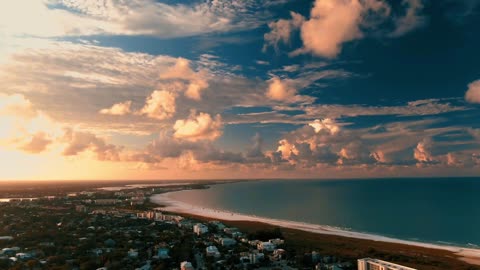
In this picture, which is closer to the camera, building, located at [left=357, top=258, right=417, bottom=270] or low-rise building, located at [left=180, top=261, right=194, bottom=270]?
building, located at [left=357, top=258, right=417, bottom=270]

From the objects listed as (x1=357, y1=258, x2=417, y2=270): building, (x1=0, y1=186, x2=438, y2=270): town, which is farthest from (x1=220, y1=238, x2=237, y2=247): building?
(x1=357, y1=258, x2=417, y2=270): building

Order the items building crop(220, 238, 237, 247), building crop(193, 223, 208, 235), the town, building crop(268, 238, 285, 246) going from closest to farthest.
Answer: the town, building crop(268, 238, 285, 246), building crop(220, 238, 237, 247), building crop(193, 223, 208, 235)

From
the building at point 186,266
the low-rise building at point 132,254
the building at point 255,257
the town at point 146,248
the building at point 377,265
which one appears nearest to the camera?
the building at point 377,265

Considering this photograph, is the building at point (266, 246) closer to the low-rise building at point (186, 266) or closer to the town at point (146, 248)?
the town at point (146, 248)

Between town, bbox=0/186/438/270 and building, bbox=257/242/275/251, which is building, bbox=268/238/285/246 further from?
building, bbox=257/242/275/251

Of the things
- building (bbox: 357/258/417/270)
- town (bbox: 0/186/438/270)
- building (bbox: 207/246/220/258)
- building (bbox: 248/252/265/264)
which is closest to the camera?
building (bbox: 357/258/417/270)

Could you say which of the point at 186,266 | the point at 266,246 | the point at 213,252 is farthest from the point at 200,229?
the point at 186,266

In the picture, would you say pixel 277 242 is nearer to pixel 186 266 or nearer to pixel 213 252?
pixel 213 252

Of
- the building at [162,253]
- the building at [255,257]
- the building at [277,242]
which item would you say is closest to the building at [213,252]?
the building at [255,257]

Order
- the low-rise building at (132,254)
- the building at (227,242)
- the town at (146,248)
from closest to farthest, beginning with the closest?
the town at (146,248) → the low-rise building at (132,254) → the building at (227,242)

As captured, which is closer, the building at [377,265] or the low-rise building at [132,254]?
the building at [377,265]

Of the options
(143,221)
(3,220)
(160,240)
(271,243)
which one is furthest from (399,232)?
(3,220)
